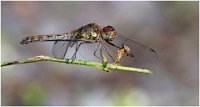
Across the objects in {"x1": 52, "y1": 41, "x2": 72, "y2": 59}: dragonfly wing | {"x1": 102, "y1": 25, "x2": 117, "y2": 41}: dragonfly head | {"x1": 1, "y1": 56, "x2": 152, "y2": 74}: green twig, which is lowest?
{"x1": 1, "y1": 56, "x2": 152, "y2": 74}: green twig

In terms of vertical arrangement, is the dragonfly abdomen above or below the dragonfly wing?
above

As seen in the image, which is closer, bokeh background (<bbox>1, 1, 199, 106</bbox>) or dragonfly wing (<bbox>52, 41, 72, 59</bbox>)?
dragonfly wing (<bbox>52, 41, 72, 59</bbox>)

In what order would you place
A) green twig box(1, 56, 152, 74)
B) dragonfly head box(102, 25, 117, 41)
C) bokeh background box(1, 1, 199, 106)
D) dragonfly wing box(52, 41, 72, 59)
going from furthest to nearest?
bokeh background box(1, 1, 199, 106) → dragonfly wing box(52, 41, 72, 59) → dragonfly head box(102, 25, 117, 41) → green twig box(1, 56, 152, 74)

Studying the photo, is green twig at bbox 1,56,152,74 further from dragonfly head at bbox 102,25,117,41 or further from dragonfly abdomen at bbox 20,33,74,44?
dragonfly abdomen at bbox 20,33,74,44

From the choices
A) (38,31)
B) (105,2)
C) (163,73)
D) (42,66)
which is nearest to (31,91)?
(42,66)

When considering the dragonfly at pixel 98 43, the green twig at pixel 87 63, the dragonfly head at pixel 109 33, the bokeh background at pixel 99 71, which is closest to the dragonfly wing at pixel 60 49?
the dragonfly at pixel 98 43

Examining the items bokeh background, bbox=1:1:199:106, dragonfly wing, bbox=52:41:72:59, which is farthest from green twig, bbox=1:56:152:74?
bokeh background, bbox=1:1:199:106
